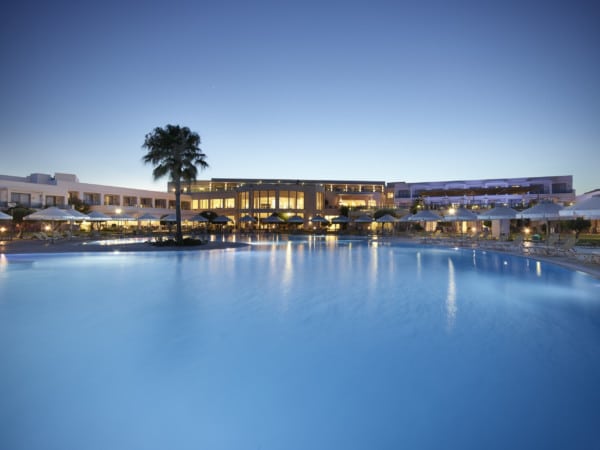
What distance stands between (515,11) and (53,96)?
31.2m

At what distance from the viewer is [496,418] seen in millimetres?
3207

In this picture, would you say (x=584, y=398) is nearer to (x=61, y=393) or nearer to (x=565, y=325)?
(x=565, y=325)

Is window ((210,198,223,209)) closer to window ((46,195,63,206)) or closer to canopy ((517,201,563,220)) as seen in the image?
window ((46,195,63,206))

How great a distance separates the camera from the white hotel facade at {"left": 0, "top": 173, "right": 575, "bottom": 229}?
39719 millimetres

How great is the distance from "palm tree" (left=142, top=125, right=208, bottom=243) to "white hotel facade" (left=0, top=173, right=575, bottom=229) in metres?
16.2

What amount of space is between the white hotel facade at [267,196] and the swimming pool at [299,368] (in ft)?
107

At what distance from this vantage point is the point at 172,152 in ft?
71.6

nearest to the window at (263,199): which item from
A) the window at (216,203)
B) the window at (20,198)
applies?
the window at (216,203)

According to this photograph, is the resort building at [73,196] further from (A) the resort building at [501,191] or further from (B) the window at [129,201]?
(A) the resort building at [501,191]

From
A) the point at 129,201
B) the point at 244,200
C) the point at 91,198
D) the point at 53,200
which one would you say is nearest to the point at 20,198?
the point at 53,200

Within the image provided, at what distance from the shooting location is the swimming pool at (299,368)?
3.06 metres

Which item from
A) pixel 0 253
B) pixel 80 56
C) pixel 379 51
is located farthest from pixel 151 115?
pixel 379 51

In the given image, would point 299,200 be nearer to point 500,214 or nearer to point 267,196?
point 267,196

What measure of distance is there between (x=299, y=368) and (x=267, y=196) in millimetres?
44101
